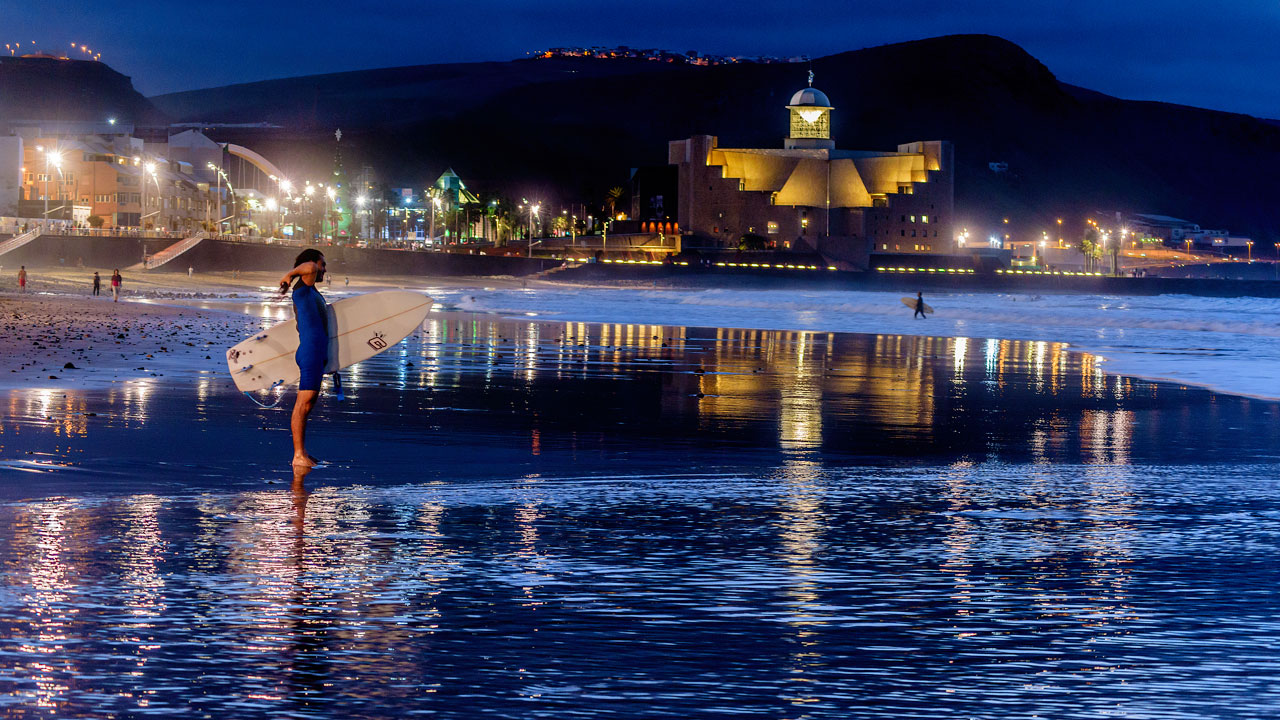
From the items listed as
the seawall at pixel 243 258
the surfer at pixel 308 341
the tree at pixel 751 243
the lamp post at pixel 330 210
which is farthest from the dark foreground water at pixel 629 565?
the lamp post at pixel 330 210

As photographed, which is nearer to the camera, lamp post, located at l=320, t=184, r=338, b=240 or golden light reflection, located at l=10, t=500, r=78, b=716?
golden light reflection, located at l=10, t=500, r=78, b=716

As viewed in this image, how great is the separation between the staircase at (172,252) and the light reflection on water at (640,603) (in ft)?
329

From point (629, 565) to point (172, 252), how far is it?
107 meters

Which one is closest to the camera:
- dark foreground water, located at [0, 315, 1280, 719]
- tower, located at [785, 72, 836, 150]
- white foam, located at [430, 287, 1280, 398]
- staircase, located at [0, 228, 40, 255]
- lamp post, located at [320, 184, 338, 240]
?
dark foreground water, located at [0, 315, 1280, 719]

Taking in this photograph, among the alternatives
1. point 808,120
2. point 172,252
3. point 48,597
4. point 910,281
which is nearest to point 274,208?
point 808,120

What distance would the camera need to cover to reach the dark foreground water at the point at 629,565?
232 inches

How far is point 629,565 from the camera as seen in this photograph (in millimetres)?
8461

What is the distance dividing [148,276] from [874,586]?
3765 inches

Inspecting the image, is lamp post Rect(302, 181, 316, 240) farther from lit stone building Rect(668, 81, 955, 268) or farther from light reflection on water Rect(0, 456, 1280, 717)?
light reflection on water Rect(0, 456, 1280, 717)

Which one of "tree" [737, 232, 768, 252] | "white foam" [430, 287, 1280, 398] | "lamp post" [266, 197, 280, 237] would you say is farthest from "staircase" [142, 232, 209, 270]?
"lamp post" [266, 197, 280, 237]

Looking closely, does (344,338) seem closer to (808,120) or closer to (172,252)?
(172,252)

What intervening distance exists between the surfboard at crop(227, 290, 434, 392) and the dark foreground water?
612mm

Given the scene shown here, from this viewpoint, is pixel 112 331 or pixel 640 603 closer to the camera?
pixel 640 603

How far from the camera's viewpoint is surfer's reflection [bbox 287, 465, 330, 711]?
5738 mm
